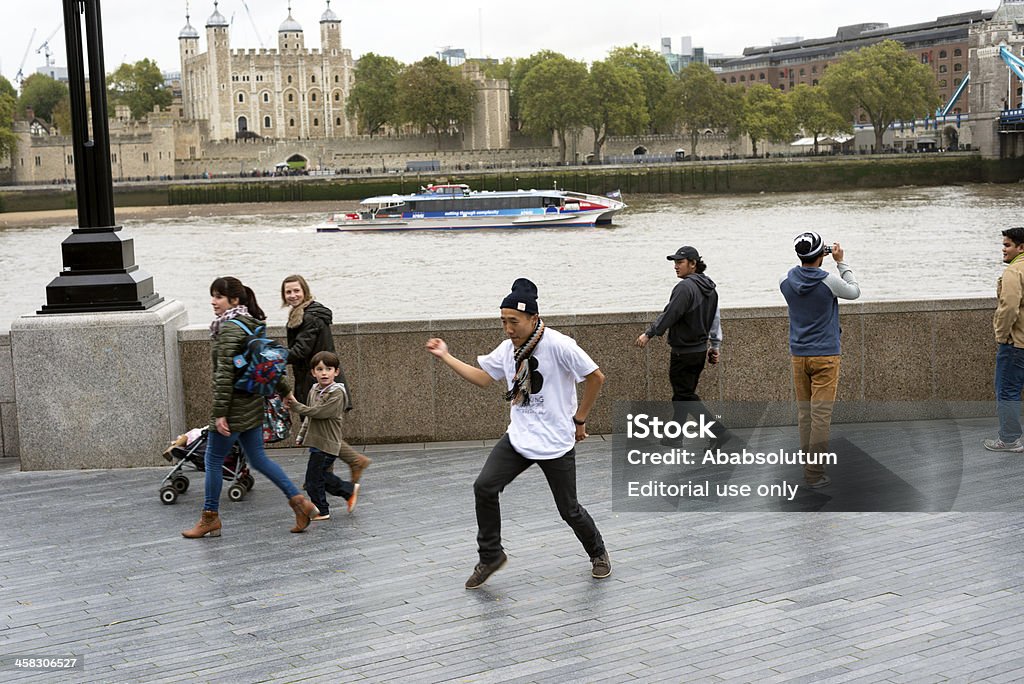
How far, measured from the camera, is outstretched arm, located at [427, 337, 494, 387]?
5.33 m

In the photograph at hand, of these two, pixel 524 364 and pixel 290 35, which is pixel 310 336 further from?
pixel 290 35

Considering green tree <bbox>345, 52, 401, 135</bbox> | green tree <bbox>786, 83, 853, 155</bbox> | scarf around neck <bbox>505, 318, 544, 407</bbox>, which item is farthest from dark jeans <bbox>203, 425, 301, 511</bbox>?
green tree <bbox>345, 52, 401, 135</bbox>

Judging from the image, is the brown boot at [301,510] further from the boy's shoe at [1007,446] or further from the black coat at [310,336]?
the boy's shoe at [1007,446]

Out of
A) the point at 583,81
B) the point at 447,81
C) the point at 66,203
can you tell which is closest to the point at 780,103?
the point at 583,81

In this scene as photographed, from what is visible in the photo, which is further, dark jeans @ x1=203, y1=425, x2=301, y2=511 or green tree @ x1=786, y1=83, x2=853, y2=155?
green tree @ x1=786, y1=83, x2=853, y2=155

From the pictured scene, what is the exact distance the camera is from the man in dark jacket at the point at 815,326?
22.5 feet

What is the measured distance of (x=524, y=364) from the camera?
213 inches

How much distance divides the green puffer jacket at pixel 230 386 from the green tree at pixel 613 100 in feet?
298

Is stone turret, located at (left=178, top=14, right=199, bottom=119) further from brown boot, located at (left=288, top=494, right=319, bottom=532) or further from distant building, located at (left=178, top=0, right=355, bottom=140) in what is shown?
brown boot, located at (left=288, top=494, right=319, bottom=532)

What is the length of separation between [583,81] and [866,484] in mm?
92118

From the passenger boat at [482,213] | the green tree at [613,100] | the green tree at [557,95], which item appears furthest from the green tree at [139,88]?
Answer: the passenger boat at [482,213]

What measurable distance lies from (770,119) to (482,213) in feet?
132

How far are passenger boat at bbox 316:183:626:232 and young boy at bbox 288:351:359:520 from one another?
54.1m

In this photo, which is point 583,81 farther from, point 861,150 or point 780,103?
point 861,150
